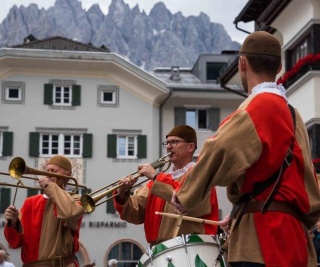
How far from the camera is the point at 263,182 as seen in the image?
5.09m

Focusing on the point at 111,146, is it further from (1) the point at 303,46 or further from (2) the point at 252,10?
(1) the point at 303,46

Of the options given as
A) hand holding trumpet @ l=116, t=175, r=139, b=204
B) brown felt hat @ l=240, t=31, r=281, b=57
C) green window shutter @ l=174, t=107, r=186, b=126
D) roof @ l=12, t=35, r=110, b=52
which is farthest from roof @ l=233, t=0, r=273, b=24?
brown felt hat @ l=240, t=31, r=281, b=57

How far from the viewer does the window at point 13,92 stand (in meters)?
42.6

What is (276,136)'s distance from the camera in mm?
5086

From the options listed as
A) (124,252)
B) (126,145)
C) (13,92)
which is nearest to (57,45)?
(13,92)

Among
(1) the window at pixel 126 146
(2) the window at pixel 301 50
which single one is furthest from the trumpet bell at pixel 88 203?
(1) the window at pixel 126 146

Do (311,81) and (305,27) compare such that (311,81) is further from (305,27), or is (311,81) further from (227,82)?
(227,82)

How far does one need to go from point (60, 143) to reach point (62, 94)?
94.3 inches

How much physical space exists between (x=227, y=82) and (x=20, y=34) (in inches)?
5381

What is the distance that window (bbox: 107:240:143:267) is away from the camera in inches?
1639

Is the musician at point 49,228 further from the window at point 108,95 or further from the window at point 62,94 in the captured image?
the window at point 108,95

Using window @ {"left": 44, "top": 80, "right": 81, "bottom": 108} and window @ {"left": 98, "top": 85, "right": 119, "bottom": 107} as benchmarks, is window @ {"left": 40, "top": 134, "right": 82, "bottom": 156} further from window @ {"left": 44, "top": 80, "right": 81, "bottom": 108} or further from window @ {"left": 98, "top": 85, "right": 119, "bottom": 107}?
window @ {"left": 98, "top": 85, "right": 119, "bottom": 107}

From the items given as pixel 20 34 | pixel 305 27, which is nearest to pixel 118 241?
pixel 305 27

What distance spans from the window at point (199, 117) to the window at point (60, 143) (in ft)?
15.8
